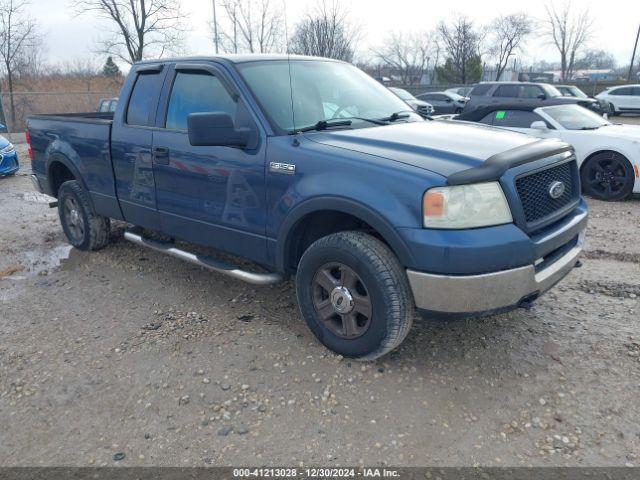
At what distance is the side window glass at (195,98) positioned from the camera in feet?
12.8

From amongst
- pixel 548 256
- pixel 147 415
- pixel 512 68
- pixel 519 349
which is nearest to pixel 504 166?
pixel 548 256

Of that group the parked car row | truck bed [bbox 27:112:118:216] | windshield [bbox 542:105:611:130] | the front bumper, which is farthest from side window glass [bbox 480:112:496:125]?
the front bumper

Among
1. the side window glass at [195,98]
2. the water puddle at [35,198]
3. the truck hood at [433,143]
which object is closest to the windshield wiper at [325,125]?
the truck hood at [433,143]

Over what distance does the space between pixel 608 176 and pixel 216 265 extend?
21.0 feet

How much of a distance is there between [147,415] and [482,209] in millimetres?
2188

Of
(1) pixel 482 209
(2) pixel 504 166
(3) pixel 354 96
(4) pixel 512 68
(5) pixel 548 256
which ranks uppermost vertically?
(4) pixel 512 68

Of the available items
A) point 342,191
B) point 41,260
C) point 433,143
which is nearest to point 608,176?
point 433,143

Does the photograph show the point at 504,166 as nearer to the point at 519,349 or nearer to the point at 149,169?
the point at 519,349

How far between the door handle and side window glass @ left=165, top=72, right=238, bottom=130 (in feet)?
0.64

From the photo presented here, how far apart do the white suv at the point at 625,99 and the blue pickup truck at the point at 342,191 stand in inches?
981

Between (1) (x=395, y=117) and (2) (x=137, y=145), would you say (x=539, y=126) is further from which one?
(2) (x=137, y=145)

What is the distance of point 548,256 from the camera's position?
318 cm

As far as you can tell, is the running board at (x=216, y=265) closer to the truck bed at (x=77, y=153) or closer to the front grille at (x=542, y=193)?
the truck bed at (x=77, y=153)

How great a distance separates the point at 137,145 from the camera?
446 cm
